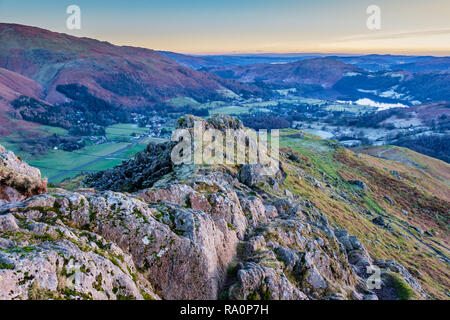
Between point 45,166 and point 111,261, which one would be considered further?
point 45,166

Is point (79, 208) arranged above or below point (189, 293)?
above

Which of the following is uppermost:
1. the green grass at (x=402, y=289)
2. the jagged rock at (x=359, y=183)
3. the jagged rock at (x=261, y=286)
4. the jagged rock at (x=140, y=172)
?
the jagged rock at (x=140, y=172)

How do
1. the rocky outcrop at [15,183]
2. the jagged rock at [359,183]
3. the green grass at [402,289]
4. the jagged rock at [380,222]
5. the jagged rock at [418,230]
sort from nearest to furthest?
the rocky outcrop at [15,183], the green grass at [402,289], the jagged rock at [380,222], the jagged rock at [418,230], the jagged rock at [359,183]

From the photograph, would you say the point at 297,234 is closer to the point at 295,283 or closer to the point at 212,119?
the point at 295,283

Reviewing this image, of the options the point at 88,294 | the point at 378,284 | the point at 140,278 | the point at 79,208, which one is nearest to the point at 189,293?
the point at 140,278

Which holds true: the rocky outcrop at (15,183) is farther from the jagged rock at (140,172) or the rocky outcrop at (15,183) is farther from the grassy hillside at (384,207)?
the grassy hillside at (384,207)

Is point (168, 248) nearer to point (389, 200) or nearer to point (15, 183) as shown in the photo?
point (15, 183)

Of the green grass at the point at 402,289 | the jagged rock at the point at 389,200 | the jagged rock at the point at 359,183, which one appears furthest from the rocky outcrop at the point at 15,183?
the jagged rock at the point at 389,200

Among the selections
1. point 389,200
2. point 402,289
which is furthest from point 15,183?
point 389,200
